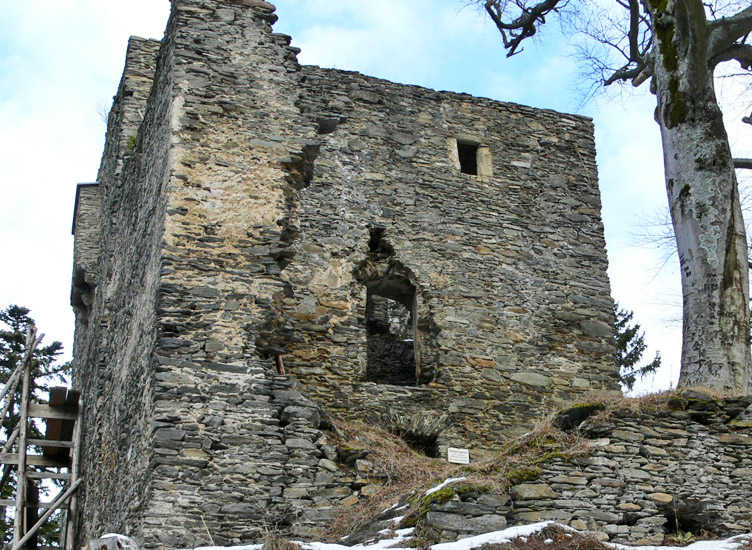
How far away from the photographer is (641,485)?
7844mm

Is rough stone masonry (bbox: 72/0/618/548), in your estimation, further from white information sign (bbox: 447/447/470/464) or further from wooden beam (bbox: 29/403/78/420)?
wooden beam (bbox: 29/403/78/420)

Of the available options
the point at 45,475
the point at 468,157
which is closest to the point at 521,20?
the point at 468,157

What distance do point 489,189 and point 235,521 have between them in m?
7.20

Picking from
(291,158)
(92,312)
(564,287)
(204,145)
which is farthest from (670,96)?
(92,312)

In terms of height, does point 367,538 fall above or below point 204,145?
below

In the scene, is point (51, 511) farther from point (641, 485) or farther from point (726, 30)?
point (726, 30)

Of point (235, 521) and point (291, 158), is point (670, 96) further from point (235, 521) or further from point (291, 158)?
point (235, 521)

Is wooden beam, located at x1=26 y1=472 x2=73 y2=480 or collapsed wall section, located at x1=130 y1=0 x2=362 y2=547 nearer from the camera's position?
collapsed wall section, located at x1=130 y1=0 x2=362 y2=547

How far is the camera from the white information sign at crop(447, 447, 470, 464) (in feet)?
39.1

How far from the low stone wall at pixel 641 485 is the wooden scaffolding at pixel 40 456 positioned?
6.44 meters

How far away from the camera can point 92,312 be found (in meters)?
15.5

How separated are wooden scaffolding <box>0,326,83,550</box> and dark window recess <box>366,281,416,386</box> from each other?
4013 millimetres

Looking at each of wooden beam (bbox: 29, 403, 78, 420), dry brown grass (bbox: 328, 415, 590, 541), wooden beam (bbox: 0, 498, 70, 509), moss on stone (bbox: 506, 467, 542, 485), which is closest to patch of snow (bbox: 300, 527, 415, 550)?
dry brown grass (bbox: 328, 415, 590, 541)

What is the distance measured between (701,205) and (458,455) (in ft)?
13.0
